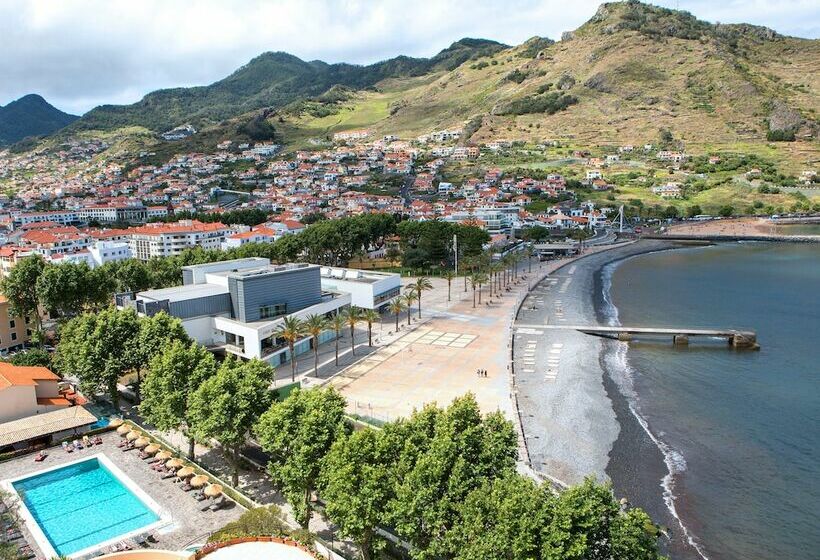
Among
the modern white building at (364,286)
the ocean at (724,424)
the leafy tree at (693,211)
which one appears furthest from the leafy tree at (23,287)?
the leafy tree at (693,211)

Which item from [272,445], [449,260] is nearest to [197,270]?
[272,445]

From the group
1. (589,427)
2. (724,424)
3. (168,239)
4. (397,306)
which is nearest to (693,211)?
(397,306)

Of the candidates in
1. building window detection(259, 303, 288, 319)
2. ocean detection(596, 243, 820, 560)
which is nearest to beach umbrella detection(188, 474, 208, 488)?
ocean detection(596, 243, 820, 560)

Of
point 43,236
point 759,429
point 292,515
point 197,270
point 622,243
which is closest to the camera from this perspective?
point 292,515

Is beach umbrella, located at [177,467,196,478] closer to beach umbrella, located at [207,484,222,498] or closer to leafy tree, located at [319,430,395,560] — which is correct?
beach umbrella, located at [207,484,222,498]

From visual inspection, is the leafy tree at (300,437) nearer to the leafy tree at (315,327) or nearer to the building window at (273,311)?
the leafy tree at (315,327)

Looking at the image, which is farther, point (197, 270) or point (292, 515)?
point (197, 270)

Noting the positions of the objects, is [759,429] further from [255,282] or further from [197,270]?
[197,270]
